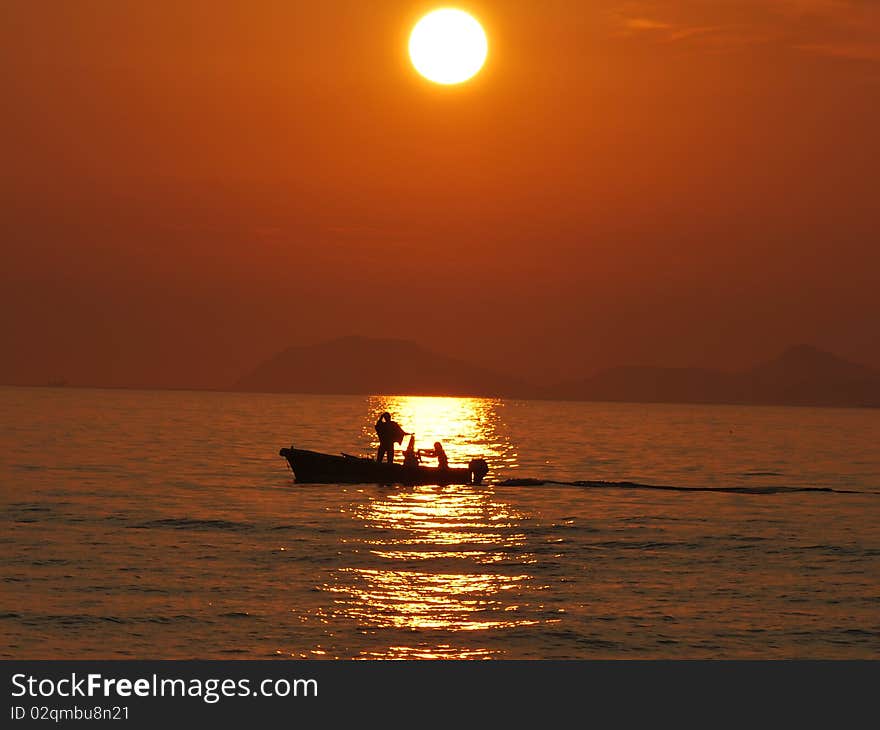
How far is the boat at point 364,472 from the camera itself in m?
51.9

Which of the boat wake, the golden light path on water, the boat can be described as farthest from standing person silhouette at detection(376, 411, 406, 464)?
the boat wake

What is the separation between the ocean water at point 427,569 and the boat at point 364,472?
3.07 feet

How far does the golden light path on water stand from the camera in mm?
23453

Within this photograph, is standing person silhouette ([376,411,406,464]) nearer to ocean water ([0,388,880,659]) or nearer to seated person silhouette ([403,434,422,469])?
seated person silhouette ([403,434,422,469])

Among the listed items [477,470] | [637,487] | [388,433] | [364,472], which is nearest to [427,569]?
[388,433]

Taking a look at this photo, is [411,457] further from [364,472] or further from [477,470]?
[477,470]

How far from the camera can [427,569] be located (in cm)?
3120

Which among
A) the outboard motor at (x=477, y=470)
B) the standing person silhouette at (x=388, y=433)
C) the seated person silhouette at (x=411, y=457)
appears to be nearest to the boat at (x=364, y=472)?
the outboard motor at (x=477, y=470)

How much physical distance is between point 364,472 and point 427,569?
21867 millimetres

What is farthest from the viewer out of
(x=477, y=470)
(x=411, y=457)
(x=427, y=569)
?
(x=477, y=470)

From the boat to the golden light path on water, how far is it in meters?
0.91

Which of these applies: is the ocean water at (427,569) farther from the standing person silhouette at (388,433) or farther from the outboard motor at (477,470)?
the standing person silhouette at (388,433)
